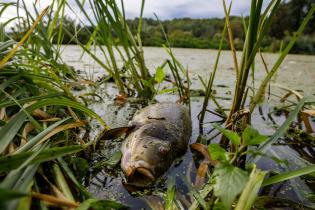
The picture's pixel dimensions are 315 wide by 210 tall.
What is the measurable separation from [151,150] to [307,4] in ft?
57.5

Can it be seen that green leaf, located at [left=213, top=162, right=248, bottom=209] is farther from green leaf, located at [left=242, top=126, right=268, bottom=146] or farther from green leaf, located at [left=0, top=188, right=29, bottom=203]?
green leaf, located at [left=0, top=188, right=29, bottom=203]

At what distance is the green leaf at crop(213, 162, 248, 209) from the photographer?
2.00ft

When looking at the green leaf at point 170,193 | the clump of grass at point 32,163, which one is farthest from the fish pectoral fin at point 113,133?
the green leaf at point 170,193

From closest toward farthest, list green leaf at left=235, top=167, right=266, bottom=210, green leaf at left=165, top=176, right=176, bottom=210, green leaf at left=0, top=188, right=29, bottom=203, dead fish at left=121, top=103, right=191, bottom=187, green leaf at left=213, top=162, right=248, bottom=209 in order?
1. green leaf at left=0, top=188, right=29, bottom=203
2. green leaf at left=213, top=162, right=248, bottom=209
3. green leaf at left=235, top=167, right=266, bottom=210
4. green leaf at left=165, top=176, right=176, bottom=210
5. dead fish at left=121, top=103, right=191, bottom=187

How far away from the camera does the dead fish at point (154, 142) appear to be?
110cm

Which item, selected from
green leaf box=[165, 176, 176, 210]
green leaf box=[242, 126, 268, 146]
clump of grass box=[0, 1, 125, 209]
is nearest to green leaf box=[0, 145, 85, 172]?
clump of grass box=[0, 1, 125, 209]

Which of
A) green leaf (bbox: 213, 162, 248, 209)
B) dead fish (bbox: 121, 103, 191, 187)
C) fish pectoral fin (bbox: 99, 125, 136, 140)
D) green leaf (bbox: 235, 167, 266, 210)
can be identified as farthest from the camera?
fish pectoral fin (bbox: 99, 125, 136, 140)

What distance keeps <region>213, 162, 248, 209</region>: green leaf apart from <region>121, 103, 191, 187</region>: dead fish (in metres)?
0.46

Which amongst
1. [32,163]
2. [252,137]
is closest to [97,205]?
[32,163]

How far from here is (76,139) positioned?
1.33 m

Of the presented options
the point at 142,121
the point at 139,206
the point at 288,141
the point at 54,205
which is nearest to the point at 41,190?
the point at 54,205

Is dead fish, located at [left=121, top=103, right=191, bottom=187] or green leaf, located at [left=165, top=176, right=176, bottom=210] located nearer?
green leaf, located at [left=165, top=176, right=176, bottom=210]

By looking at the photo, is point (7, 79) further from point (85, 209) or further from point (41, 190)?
point (85, 209)

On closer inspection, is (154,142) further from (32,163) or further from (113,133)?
(32,163)
